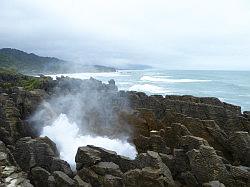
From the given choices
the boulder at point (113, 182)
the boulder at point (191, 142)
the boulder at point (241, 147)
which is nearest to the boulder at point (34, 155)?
the boulder at point (113, 182)

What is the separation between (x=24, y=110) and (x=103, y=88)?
42.5ft

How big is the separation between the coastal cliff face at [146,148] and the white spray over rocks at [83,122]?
24 cm

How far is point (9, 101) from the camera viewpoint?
4412 cm

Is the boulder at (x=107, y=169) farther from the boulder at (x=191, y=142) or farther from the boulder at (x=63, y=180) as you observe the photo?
the boulder at (x=191, y=142)

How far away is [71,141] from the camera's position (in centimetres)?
3947

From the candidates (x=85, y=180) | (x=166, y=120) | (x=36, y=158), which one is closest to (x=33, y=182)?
(x=36, y=158)

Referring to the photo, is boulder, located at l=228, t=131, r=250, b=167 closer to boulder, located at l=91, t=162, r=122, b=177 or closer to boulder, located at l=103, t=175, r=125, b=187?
boulder, located at l=91, t=162, r=122, b=177

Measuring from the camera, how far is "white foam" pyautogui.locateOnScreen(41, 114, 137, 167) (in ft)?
114

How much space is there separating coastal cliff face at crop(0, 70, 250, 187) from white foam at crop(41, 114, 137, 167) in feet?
2.86

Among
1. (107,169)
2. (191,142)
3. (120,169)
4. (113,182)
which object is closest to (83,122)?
(120,169)

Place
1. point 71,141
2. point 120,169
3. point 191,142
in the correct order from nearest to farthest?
point 120,169
point 191,142
point 71,141

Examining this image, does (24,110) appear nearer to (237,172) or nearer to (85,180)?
(85,180)

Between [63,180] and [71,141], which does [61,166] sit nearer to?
[63,180]

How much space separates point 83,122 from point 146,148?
36.6 ft
